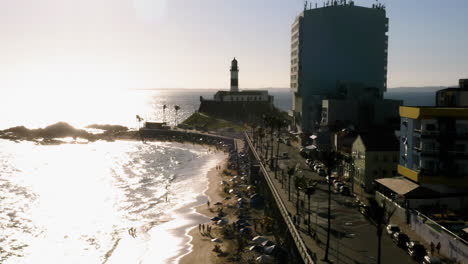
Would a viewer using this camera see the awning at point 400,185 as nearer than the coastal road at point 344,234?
No

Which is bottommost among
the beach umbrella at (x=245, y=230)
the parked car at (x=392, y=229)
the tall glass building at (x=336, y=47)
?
the beach umbrella at (x=245, y=230)

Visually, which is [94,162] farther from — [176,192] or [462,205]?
[462,205]

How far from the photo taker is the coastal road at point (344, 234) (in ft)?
135

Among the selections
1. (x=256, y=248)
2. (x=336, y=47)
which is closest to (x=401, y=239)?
(x=256, y=248)

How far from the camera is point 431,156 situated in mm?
55594

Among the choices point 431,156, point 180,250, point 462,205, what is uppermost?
point 431,156

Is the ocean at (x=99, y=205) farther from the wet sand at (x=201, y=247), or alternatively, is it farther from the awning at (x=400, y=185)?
the awning at (x=400, y=185)

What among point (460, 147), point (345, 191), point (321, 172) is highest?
point (460, 147)

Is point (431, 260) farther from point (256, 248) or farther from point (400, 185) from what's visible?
point (400, 185)

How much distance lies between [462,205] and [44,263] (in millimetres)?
50354

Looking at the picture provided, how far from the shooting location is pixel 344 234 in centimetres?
4772

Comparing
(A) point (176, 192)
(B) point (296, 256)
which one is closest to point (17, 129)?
(A) point (176, 192)

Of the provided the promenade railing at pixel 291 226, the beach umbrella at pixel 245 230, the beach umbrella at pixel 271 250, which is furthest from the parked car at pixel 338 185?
the beach umbrella at pixel 271 250

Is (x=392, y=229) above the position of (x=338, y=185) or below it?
above
